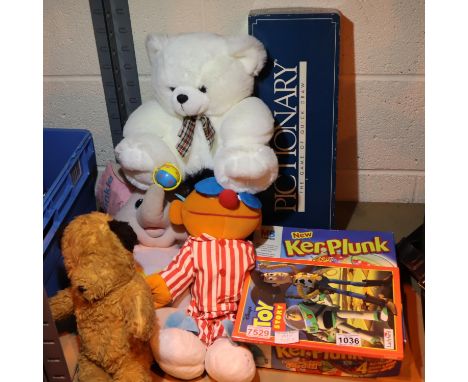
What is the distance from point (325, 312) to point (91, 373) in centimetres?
39

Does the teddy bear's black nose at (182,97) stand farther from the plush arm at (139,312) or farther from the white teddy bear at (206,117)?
the plush arm at (139,312)

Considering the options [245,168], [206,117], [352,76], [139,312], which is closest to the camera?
[139,312]

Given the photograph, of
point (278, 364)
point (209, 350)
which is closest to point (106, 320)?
point (209, 350)

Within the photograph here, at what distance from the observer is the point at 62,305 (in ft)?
3.06

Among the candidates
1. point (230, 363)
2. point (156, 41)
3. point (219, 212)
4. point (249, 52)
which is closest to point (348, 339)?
point (230, 363)

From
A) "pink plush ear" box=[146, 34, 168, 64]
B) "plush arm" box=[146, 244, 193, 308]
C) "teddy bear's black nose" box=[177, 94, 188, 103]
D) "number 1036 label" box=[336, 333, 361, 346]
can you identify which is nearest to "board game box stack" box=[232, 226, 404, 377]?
"number 1036 label" box=[336, 333, 361, 346]

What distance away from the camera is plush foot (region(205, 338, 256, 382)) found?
90cm

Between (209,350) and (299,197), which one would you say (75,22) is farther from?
(209,350)

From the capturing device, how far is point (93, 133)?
4.20ft

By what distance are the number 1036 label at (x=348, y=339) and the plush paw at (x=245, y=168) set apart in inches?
11.3

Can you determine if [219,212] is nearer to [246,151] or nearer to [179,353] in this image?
[246,151]

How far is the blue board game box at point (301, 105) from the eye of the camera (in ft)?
3.44

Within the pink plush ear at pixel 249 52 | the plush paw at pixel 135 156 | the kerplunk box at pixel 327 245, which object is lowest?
the kerplunk box at pixel 327 245

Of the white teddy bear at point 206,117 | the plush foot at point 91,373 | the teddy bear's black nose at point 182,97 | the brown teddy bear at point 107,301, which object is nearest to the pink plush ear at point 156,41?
the white teddy bear at point 206,117
